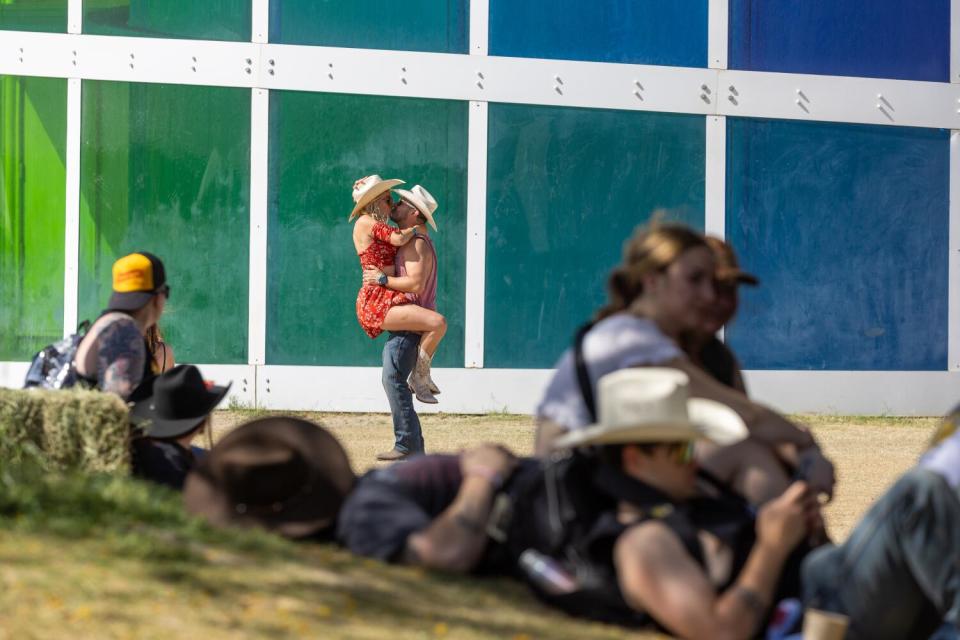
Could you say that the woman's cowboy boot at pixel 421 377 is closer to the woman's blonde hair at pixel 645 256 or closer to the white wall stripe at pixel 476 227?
the white wall stripe at pixel 476 227

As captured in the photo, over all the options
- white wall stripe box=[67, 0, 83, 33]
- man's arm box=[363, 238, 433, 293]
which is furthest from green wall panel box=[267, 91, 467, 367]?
man's arm box=[363, 238, 433, 293]

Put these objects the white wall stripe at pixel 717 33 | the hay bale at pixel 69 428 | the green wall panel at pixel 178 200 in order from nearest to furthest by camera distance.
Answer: the hay bale at pixel 69 428
the green wall panel at pixel 178 200
the white wall stripe at pixel 717 33

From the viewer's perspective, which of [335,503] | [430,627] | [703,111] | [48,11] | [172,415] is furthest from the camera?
[703,111]

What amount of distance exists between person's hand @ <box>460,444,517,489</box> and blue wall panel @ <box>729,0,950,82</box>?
8.19m

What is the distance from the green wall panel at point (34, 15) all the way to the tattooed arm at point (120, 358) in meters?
5.99

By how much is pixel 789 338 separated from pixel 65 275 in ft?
20.2

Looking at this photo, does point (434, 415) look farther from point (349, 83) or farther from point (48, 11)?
point (48, 11)

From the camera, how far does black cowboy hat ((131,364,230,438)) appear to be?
17.5ft

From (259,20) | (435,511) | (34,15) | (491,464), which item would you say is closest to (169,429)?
(435,511)

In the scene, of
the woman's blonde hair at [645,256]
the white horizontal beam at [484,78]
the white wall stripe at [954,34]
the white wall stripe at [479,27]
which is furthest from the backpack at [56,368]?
the white wall stripe at [954,34]

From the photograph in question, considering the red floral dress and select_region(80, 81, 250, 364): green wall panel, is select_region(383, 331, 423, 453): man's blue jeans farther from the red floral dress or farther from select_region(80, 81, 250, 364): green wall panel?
select_region(80, 81, 250, 364): green wall panel

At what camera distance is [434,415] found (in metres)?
11.1

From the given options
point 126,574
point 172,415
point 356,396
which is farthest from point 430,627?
point 356,396

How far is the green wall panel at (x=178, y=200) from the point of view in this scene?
10742 mm
